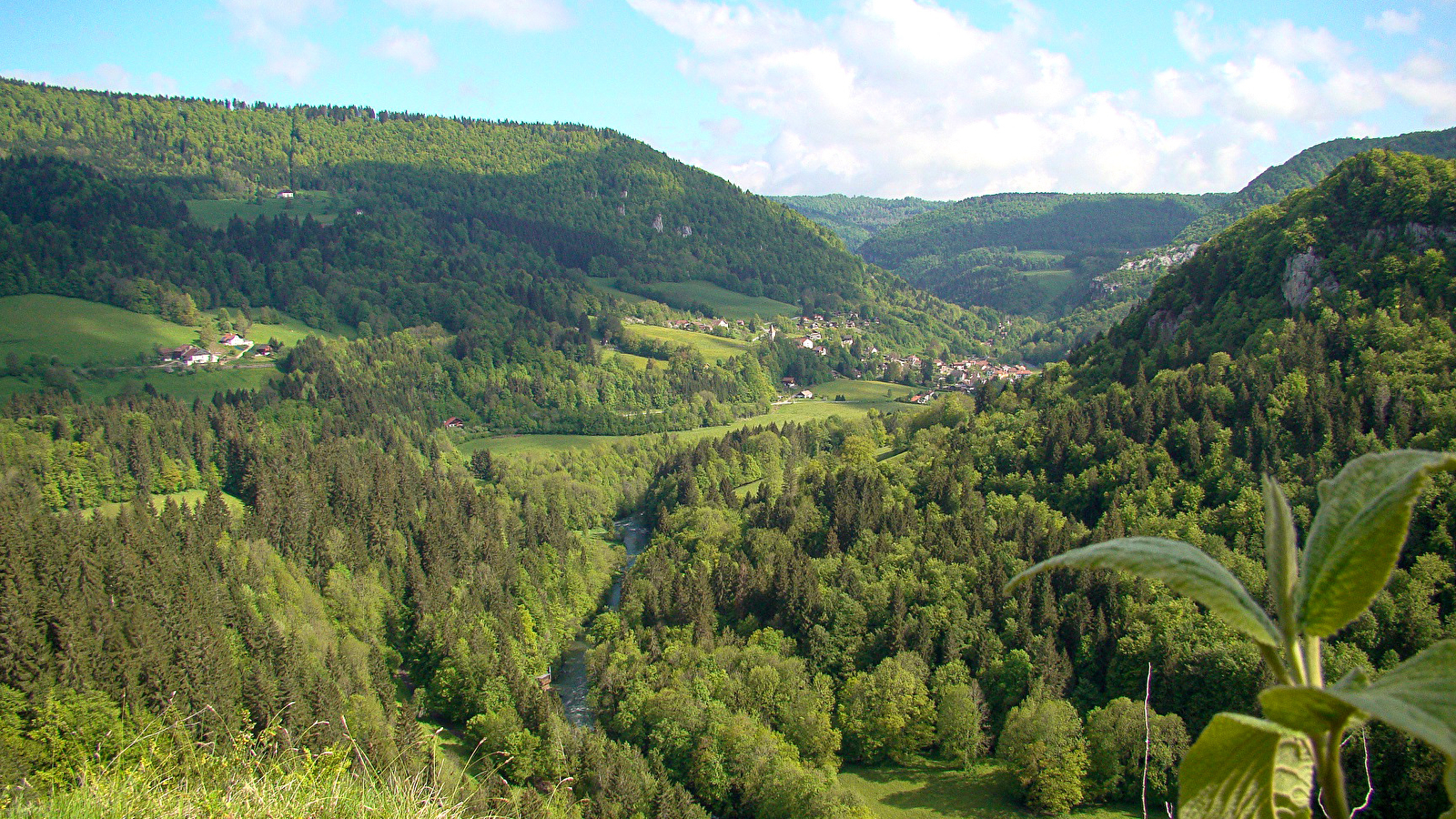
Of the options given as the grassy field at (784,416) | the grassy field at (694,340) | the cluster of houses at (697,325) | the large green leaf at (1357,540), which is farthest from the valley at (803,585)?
the cluster of houses at (697,325)

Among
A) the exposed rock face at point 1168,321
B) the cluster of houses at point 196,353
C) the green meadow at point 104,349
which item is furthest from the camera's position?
the cluster of houses at point 196,353

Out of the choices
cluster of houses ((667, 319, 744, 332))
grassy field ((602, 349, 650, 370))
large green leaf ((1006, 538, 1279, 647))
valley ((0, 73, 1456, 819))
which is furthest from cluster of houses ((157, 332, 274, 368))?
large green leaf ((1006, 538, 1279, 647))

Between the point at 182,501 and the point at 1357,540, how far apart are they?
267 ft

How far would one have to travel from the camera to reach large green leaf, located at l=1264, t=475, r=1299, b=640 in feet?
7.22

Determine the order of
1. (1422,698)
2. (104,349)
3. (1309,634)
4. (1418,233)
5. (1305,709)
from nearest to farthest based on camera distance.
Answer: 1. (1422,698)
2. (1305,709)
3. (1309,634)
4. (1418,233)
5. (104,349)

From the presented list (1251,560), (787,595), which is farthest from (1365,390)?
(787,595)

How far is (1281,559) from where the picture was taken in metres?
2.27

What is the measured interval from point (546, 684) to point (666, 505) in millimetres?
31425

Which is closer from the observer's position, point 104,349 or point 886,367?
point 104,349

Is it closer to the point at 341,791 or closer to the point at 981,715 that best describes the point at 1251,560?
the point at 981,715

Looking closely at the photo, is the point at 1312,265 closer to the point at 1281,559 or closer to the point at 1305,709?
the point at 1281,559

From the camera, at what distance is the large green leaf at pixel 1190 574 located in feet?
7.19

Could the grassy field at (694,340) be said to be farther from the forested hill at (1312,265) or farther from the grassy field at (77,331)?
the forested hill at (1312,265)

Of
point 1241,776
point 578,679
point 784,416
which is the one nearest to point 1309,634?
point 1241,776
